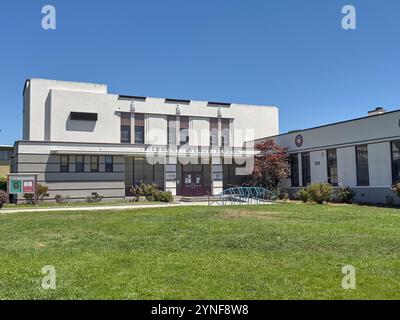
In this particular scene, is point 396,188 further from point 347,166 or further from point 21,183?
point 21,183

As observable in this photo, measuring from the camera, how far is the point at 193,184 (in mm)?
34781

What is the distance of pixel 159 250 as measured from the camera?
8.45m

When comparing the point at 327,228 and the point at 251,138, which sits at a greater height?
the point at 251,138

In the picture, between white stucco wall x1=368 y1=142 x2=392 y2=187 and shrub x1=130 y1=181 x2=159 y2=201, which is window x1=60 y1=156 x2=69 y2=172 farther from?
white stucco wall x1=368 y1=142 x2=392 y2=187

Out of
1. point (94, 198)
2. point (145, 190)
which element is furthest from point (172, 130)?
point (94, 198)

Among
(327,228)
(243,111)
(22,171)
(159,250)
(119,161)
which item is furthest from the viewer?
(243,111)

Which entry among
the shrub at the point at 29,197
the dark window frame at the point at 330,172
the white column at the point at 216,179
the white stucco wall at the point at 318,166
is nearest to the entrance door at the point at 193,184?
the white column at the point at 216,179

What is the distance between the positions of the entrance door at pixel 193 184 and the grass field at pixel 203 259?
844 inches

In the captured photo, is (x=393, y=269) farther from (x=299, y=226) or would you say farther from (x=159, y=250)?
(x=299, y=226)

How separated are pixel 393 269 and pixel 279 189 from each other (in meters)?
25.7

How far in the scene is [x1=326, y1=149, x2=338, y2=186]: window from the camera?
27.9 meters

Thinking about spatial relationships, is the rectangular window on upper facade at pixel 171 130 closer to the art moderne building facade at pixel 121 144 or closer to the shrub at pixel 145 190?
the art moderne building facade at pixel 121 144

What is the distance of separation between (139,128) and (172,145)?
4130mm
